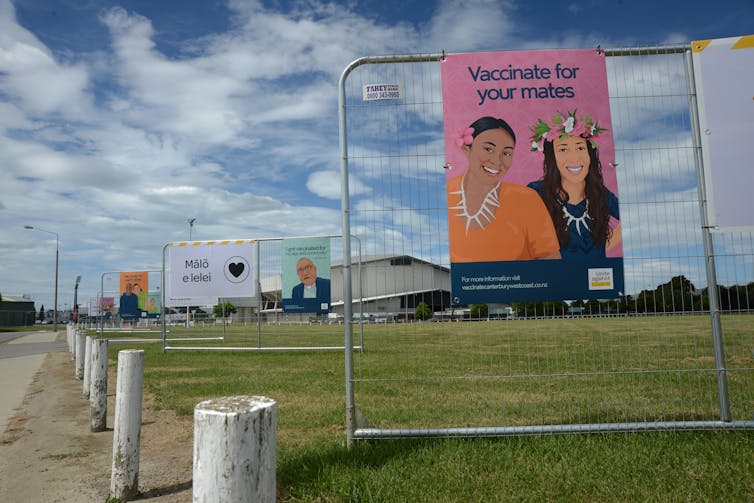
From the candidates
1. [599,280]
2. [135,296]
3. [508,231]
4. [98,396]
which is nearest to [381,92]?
[508,231]

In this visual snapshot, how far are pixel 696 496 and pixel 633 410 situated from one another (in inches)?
104

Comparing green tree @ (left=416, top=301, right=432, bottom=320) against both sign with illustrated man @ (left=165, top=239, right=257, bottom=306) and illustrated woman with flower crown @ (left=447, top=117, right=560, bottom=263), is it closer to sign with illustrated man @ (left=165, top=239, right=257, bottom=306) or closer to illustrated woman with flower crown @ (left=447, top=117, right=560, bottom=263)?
illustrated woman with flower crown @ (left=447, top=117, right=560, bottom=263)

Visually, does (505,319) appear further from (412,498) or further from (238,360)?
(238,360)

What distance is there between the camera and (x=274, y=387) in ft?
29.1

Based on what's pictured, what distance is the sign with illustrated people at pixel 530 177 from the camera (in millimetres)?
5121

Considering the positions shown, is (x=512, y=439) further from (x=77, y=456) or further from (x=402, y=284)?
(x=77, y=456)

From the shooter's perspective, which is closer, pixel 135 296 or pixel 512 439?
pixel 512 439

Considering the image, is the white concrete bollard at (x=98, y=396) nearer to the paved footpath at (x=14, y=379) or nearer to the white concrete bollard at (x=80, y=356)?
the paved footpath at (x=14, y=379)

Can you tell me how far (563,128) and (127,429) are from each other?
4.65 meters

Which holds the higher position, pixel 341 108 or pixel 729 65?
pixel 729 65

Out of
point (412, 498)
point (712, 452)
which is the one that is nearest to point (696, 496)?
point (712, 452)

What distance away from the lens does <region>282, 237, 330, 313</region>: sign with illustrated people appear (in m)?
15.6

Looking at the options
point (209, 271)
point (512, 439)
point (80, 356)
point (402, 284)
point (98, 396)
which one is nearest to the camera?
point (512, 439)

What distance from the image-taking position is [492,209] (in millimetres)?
5164
